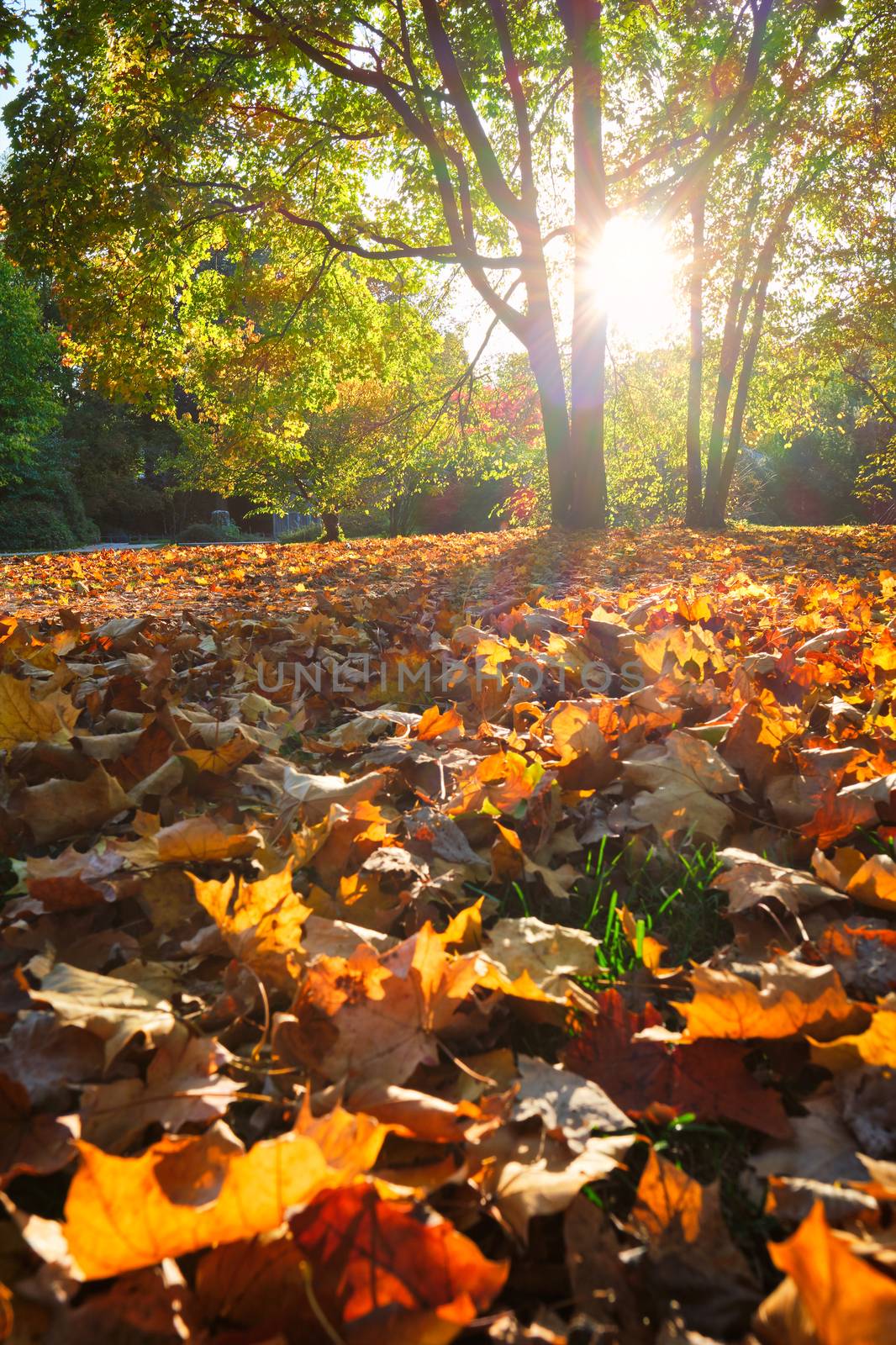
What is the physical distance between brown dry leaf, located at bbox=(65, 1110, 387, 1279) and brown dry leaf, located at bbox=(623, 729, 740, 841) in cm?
95

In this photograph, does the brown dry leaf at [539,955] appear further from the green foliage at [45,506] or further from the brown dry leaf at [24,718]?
the green foliage at [45,506]

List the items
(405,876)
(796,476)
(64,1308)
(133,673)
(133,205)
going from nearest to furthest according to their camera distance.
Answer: (64,1308)
(405,876)
(133,673)
(133,205)
(796,476)

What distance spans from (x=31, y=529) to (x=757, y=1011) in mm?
26363

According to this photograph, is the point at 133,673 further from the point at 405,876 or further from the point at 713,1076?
the point at 713,1076

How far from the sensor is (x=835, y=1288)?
0.56 metres

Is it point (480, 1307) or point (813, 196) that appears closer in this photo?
point (480, 1307)

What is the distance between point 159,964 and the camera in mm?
1154

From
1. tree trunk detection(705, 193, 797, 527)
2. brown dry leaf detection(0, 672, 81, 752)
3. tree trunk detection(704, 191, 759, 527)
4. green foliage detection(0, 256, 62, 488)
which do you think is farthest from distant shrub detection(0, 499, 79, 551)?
brown dry leaf detection(0, 672, 81, 752)

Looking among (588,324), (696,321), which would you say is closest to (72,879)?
(588,324)

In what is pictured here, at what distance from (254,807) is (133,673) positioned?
1.02 metres

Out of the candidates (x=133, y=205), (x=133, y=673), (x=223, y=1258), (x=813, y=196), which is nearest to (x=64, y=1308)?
(x=223, y=1258)

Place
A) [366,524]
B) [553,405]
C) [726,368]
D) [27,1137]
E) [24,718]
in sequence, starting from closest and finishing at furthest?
[27,1137], [24,718], [553,405], [726,368], [366,524]

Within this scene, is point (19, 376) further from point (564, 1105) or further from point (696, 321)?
point (564, 1105)

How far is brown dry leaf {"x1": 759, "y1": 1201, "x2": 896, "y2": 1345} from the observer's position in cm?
54
